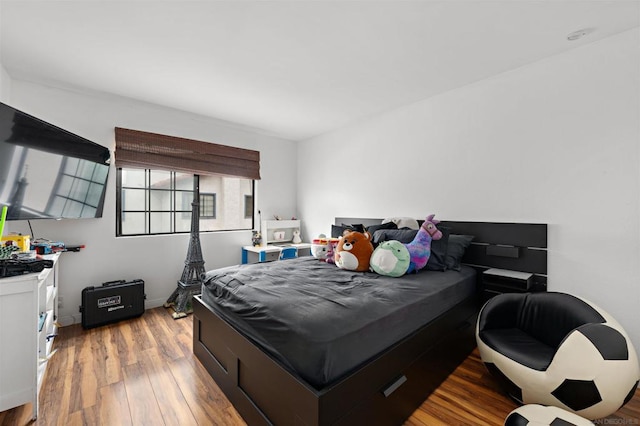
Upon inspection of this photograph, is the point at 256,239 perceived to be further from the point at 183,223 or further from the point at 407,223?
the point at 407,223

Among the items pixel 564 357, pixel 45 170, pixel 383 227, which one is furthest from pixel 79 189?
pixel 564 357

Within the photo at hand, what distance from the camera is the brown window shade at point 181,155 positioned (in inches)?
132

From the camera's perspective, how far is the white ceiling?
1835 mm

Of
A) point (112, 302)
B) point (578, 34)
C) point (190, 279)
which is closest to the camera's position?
point (578, 34)

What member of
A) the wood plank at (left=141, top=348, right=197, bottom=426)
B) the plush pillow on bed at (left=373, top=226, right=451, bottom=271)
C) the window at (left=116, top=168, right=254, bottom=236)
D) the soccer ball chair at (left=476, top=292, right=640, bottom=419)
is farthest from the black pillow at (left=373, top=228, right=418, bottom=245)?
the window at (left=116, top=168, right=254, bottom=236)

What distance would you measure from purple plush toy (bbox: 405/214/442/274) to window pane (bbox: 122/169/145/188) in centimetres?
349

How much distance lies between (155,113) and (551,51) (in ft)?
13.9

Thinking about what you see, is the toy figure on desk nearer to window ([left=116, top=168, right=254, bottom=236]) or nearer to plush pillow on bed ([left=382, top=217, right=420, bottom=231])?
window ([left=116, top=168, right=254, bottom=236])

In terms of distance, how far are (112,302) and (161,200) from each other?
1.43 meters

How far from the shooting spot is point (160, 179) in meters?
3.90

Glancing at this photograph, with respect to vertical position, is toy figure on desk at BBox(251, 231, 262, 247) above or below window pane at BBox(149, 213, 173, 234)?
below

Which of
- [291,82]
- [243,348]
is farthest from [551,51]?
[243,348]

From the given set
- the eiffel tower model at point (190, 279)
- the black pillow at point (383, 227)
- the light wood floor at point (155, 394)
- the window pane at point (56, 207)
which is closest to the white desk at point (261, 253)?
the eiffel tower model at point (190, 279)

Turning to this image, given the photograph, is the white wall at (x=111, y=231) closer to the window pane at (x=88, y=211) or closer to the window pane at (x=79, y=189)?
the window pane at (x=88, y=211)
